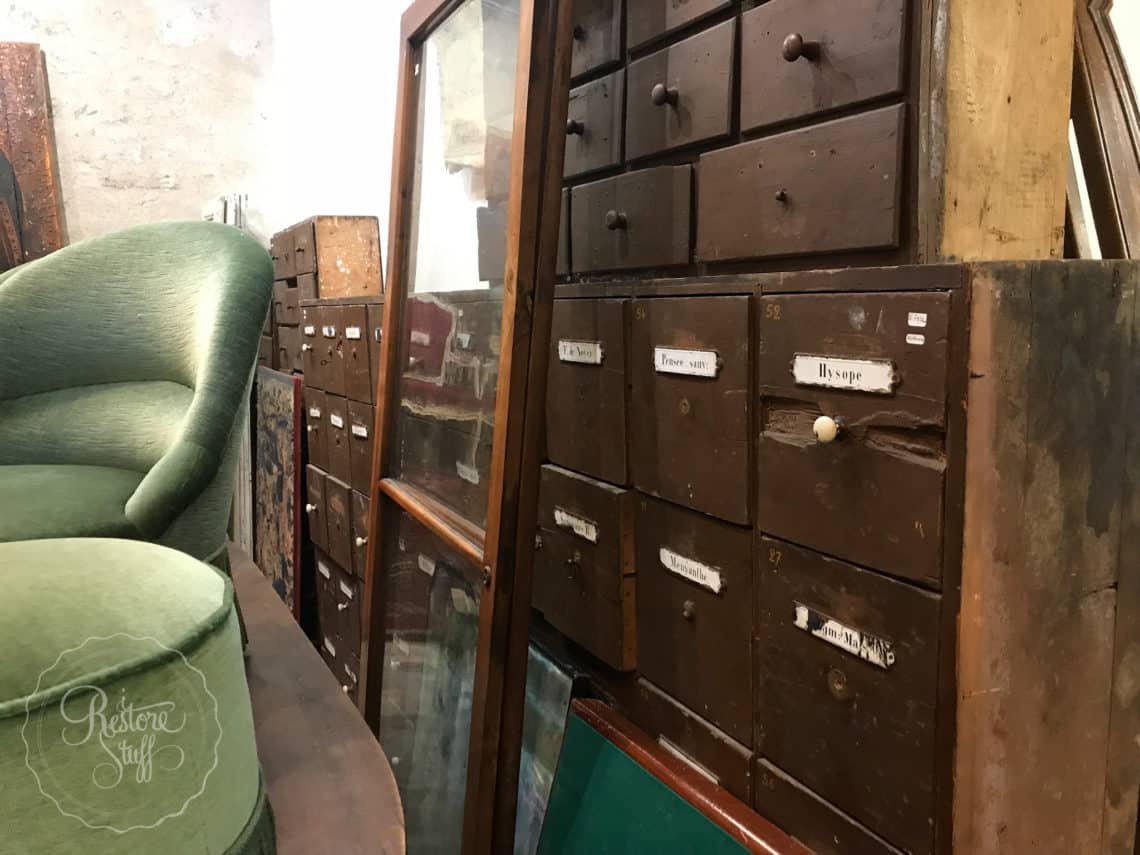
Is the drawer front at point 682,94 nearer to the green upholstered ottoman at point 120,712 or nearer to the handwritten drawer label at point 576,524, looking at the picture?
the handwritten drawer label at point 576,524

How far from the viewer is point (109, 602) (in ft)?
2.26

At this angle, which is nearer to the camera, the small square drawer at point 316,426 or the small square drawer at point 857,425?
the small square drawer at point 857,425

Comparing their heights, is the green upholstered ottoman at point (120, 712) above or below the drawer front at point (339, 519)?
above

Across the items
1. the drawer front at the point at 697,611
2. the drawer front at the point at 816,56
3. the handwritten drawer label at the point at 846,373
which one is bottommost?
the drawer front at the point at 697,611

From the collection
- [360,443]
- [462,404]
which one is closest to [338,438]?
[360,443]

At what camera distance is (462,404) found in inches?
54.2

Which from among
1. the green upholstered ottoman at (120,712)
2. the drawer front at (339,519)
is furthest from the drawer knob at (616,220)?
the drawer front at (339,519)

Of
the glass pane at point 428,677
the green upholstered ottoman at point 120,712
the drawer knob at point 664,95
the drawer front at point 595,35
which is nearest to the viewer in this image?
the green upholstered ottoman at point 120,712

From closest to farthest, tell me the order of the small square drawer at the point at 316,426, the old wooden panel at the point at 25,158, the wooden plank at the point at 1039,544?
the wooden plank at the point at 1039,544 → the small square drawer at the point at 316,426 → the old wooden panel at the point at 25,158

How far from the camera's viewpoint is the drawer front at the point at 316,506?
Answer: 97.7 inches

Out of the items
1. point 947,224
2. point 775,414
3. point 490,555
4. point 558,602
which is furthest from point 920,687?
point 558,602

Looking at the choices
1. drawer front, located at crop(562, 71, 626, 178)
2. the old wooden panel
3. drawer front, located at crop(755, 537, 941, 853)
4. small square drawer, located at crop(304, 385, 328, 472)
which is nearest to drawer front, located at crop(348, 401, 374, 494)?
small square drawer, located at crop(304, 385, 328, 472)

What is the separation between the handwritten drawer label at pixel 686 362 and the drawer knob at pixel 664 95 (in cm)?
32

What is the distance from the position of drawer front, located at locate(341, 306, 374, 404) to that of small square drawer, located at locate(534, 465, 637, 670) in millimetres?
852
